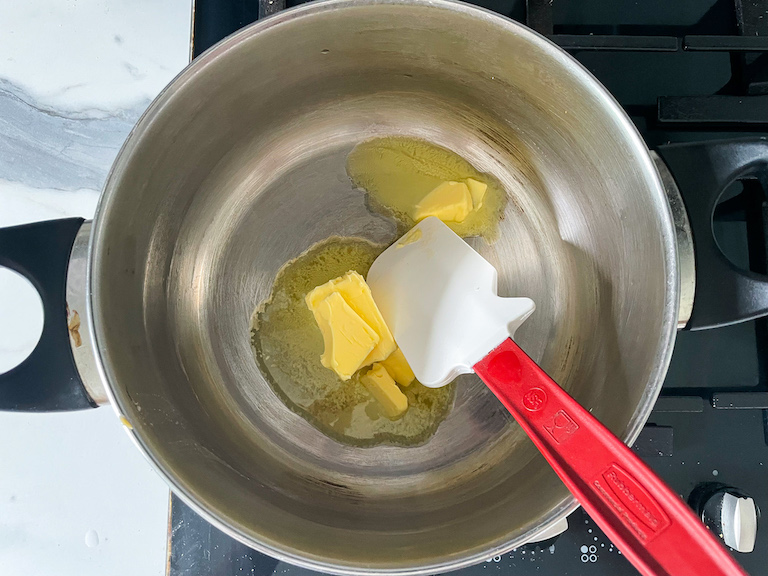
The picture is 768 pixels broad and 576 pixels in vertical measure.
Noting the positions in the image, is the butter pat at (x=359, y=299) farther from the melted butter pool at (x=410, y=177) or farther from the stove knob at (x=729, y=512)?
the stove knob at (x=729, y=512)

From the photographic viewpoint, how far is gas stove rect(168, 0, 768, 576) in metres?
0.78

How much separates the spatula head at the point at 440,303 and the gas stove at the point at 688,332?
27 centimetres

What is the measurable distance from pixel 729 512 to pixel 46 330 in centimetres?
96

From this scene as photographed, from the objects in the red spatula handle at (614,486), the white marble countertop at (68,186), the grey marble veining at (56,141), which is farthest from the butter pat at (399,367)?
the grey marble veining at (56,141)

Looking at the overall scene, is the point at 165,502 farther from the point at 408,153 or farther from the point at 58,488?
the point at 408,153

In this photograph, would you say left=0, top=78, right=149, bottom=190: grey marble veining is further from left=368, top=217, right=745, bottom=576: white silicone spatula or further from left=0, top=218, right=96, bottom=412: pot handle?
left=368, top=217, right=745, bottom=576: white silicone spatula

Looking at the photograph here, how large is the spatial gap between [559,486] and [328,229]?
0.58 metres

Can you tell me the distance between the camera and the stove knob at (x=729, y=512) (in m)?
0.73

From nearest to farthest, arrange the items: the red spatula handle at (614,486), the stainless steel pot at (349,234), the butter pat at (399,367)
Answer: the red spatula handle at (614,486), the stainless steel pot at (349,234), the butter pat at (399,367)

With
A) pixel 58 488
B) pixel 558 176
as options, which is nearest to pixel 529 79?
pixel 558 176

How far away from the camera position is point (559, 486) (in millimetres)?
687

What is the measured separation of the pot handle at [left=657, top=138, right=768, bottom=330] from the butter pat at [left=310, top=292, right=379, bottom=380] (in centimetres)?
46

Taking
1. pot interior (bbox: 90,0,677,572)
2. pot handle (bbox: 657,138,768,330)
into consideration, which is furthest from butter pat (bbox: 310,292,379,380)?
pot handle (bbox: 657,138,768,330)

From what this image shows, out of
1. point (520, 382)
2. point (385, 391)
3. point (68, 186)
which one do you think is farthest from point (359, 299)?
point (68, 186)
